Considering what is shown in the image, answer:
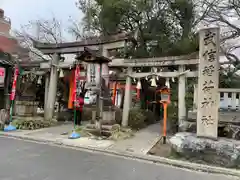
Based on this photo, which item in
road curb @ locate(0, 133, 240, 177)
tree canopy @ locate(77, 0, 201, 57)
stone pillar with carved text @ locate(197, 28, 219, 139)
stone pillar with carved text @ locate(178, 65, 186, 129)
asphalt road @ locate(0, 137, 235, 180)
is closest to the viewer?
asphalt road @ locate(0, 137, 235, 180)

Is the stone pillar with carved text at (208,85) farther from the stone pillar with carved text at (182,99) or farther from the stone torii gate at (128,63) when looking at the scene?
the stone pillar with carved text at (182,99)

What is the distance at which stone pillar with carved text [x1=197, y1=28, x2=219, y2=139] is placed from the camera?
666 centimetres

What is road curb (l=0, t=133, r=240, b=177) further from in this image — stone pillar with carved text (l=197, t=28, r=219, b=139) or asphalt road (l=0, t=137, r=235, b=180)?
stone pillar with carved text (l=197, t=28, r=219, b=139)

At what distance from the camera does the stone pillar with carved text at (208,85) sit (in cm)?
666

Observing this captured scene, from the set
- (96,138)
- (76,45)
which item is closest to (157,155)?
(96,138)

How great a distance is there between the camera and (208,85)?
693cm

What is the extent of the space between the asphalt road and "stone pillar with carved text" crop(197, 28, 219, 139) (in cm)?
164

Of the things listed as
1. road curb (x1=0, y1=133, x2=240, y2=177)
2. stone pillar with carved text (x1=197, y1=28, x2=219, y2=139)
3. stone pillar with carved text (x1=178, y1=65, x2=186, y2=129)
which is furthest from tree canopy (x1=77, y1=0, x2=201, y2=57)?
road curb (x1=0, y1=133, x2=240, y2=177)

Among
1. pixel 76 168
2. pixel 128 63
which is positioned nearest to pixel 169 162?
→ pixel 76 168

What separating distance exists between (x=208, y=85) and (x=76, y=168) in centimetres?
479

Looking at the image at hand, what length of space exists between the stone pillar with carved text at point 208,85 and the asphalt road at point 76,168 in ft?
5.39

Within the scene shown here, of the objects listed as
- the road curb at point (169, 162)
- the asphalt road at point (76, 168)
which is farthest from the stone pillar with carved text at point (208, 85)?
the asphalt road at point (76, 168)

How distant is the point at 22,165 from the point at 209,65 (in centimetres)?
629

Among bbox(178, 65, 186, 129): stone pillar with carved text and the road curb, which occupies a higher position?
bbox(178, 65, 186, 129): stone pillar with carved text
